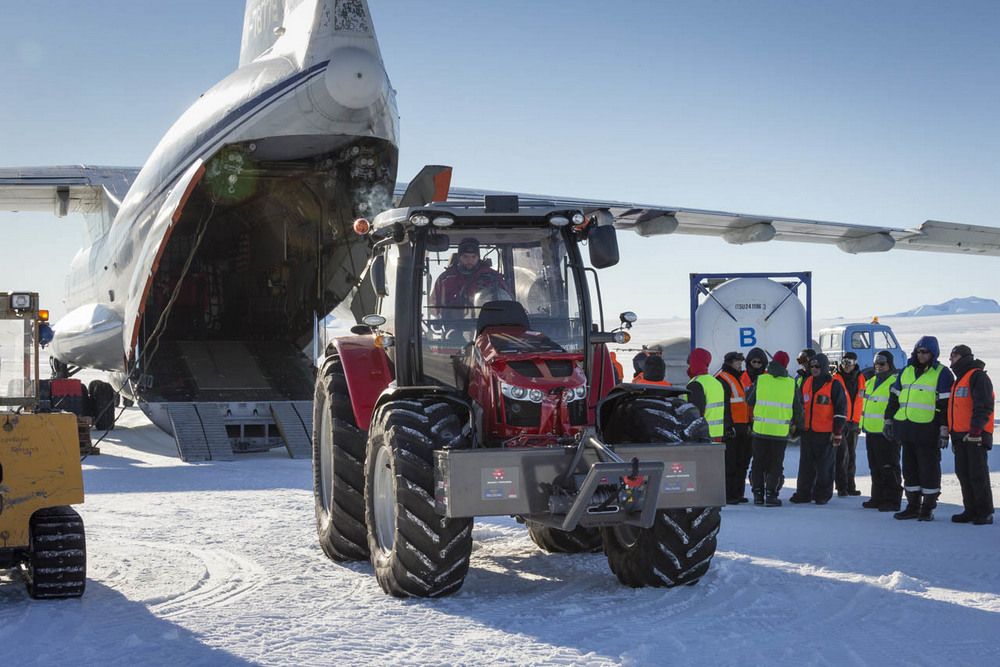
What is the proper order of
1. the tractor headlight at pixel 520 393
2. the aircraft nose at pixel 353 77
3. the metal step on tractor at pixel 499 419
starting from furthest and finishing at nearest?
1. the aircraft nose at pixel 353 77
2. the tractor headlight at pixel 520 393
3. the metal step on tractor at pixel 499 419

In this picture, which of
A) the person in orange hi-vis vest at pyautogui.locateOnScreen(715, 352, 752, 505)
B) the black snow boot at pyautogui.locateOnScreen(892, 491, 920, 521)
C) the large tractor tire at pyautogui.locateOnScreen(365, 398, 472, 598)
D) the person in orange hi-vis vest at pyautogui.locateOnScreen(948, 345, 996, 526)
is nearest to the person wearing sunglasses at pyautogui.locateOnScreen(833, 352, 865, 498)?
the person in orange hi-vis vest at pyautogui.locateOnScreen(715, 352, 752, 505)

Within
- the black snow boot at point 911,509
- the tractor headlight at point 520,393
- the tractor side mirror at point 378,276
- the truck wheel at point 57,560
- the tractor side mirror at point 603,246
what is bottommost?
the black snow boot at point 911,509

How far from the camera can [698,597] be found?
674 cm

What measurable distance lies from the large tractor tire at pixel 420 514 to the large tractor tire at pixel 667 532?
107 cm

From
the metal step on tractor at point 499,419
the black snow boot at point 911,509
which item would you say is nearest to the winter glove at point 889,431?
the black snow boot at point 911,509

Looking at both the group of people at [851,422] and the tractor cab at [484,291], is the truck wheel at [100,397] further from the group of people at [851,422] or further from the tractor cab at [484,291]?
the tractor cab at [484,291]

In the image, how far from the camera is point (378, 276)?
24.2 ft

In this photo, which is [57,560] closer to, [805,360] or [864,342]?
[805,360]

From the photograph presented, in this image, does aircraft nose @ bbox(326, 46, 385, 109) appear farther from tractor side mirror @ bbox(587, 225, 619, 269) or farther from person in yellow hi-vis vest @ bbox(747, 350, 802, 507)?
tractor side mirror @ bbox(587, 225, 619, 269)

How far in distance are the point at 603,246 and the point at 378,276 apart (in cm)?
147

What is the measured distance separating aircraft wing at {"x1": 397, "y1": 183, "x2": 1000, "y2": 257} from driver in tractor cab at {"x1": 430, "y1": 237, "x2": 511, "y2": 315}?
542 inches

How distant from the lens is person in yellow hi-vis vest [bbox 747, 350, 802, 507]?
38.8 feet

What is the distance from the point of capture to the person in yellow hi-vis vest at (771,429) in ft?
38.8

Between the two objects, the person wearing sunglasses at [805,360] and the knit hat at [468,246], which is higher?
the knit hat at [468,246]
